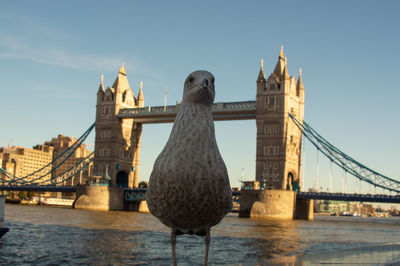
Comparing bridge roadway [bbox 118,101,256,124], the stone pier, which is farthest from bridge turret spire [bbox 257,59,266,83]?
the stone pier

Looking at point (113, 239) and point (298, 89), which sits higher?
point (298, 89)

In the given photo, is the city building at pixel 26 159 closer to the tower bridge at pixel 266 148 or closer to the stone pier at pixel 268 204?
the tower bridge at pixel 266 148

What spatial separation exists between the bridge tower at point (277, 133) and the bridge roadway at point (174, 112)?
5.50ft

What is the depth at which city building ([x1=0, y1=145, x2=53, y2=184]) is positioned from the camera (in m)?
156

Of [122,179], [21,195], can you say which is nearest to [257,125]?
[122,179]

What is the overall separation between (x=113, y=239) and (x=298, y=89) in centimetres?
4320

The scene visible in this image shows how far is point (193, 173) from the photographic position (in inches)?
187

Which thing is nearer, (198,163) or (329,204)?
(198,163)

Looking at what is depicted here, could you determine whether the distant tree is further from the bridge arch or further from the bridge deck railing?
the bridge deck railing

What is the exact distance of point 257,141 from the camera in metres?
57.0

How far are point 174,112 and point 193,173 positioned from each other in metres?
56.7

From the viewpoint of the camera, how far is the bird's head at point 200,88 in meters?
5.02

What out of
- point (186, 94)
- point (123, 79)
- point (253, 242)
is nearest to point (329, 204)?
point (123, 79)

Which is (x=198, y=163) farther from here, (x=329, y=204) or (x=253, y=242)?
(x=329, y=204)
